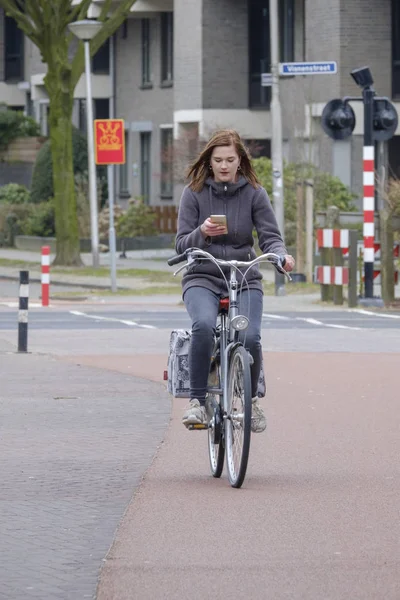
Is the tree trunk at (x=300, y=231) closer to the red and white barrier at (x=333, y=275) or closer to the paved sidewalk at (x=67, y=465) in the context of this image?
the red and white barrier at (x=333, y=275)

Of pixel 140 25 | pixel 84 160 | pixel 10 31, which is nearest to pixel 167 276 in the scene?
pixel 84 160

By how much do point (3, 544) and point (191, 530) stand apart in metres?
0.81

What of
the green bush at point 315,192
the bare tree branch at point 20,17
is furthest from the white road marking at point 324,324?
the bare tree branch at point 20,17

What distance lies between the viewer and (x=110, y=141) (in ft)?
94.0

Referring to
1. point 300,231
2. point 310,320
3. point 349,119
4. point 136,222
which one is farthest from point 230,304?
point 136,222

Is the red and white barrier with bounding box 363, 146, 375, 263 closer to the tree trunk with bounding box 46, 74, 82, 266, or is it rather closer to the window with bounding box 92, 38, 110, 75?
the tree trunk with bounding box 46, 74, 82, 266

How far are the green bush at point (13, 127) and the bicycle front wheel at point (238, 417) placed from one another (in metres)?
44.1

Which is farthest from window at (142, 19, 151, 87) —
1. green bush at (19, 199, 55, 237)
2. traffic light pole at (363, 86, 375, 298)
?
traffic light pole at (363, 86, 375, 298)

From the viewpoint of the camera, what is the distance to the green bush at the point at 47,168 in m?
46.0

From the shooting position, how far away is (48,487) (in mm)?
8102

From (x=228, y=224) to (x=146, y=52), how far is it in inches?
1649

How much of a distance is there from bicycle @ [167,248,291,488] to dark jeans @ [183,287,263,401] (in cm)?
6

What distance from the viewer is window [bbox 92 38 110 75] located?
175ft

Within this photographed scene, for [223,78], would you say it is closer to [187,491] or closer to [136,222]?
[136,222]
